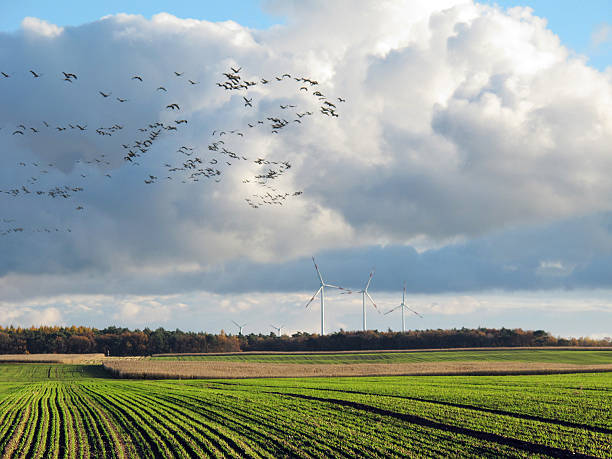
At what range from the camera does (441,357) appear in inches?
6230

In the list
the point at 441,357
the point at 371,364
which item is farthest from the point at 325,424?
the point at 441,357

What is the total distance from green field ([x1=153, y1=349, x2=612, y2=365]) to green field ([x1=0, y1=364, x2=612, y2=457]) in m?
91.5

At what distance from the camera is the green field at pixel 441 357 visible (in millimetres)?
150375

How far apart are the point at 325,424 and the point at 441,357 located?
12334 centimetres

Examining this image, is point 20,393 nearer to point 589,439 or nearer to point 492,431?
point 492,431

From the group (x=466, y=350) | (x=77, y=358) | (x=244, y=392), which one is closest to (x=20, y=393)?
(x=244, y=392)

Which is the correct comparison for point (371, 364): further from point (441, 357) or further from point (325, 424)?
point (325, 424)

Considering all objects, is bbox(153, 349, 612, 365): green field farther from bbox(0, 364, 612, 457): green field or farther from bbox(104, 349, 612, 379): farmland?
bbox(0, 364, 612, 457): green field

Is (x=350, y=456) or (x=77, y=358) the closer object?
(x=350, y=456)

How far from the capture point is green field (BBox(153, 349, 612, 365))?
15038 cm

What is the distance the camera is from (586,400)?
47906mm

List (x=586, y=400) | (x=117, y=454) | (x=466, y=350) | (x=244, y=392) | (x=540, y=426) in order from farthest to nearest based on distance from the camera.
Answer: (x=466, y=350) → (x=244, y=392) → (x=586, y=400) → (x=540, y=426) → (x=117, y=454)

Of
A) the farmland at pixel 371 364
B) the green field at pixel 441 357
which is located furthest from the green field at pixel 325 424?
the green field at pixel 441 357

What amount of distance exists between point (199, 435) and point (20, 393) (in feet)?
154
